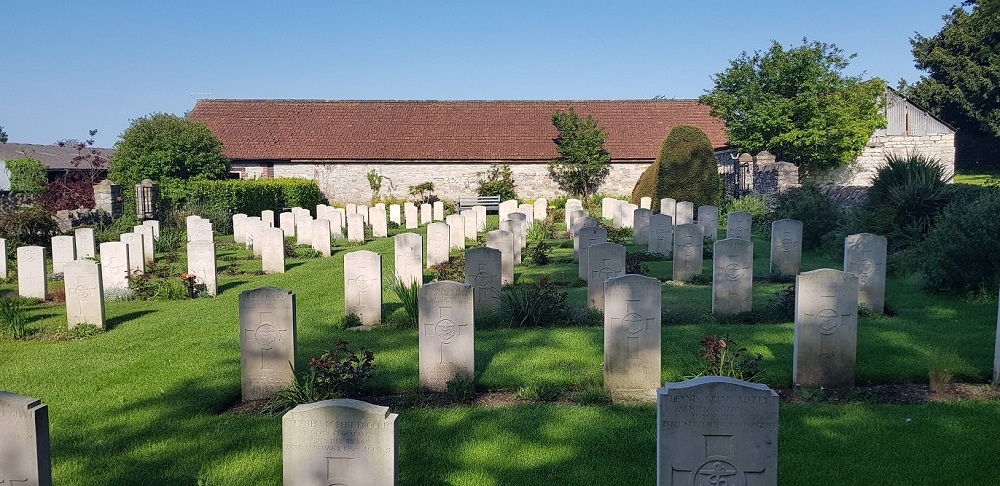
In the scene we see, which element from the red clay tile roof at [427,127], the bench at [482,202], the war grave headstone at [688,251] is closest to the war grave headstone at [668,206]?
the war grave headstone at [688,251]

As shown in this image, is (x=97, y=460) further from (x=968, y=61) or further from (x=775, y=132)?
(x=968, y=61)

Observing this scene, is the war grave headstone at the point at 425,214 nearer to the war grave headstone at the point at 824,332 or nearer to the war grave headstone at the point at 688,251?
the war grave headstone at the point at 688,251

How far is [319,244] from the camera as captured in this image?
2066 cm

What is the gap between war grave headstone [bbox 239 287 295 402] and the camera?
7812 millimetres

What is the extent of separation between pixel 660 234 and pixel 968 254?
7179 millimetres

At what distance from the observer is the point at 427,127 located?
4256 centimetres

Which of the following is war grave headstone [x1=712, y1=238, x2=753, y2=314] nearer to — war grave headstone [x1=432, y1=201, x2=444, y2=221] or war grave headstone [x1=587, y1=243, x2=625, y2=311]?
war grave headstone [x1=587, y1=243, x2=625, y2=311]

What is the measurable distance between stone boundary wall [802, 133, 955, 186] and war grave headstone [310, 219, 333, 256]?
22.0 meters

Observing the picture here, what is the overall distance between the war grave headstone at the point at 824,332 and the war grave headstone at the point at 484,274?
476 cm

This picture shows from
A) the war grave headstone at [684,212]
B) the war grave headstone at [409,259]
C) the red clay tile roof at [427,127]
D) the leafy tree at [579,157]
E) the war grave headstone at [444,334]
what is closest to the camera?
the war grave headstone at [444,334]

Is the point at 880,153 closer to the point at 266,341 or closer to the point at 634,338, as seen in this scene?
the point at 634,338

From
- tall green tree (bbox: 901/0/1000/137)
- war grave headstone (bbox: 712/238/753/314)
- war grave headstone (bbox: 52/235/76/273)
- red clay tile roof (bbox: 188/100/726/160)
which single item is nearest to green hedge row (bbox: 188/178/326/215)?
red clay tile roof (bbox: 188/100/726/160)

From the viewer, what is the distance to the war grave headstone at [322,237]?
67.5 feet

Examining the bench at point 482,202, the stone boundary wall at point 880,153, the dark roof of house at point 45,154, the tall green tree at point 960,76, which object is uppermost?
the tall green tree at point 960,76
